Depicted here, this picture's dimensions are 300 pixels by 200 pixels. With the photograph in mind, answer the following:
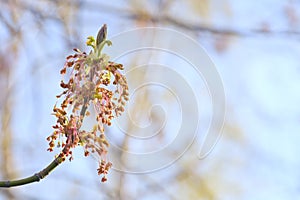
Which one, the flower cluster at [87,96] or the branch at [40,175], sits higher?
the flower cluster at [87,96]

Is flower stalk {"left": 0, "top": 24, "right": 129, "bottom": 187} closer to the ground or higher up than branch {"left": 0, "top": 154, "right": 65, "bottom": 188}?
higher up

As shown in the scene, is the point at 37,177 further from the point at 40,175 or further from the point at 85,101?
the point at 85,101

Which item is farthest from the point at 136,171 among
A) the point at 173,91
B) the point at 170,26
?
the point at 170,26

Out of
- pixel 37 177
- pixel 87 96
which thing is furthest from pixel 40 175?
pixel 87 96

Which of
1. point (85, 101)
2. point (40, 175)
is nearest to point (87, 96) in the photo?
point (85, 101)

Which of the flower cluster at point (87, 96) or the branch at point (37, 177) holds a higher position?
the flower cluster at point (87, 96)

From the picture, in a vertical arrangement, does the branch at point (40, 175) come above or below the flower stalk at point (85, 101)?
below

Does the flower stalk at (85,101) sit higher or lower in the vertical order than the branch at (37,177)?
higher

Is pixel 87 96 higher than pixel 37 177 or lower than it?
higher
